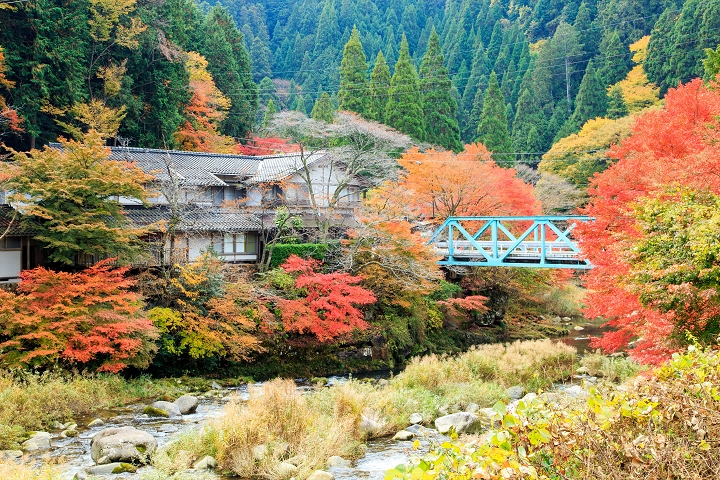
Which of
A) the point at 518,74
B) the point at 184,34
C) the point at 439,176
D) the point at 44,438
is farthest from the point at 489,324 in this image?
the point at 518,74

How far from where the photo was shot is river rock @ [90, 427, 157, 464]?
10.9 m

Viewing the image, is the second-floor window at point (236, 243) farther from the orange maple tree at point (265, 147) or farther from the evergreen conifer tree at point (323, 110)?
the evergreen conifer tree at point (323, 110)

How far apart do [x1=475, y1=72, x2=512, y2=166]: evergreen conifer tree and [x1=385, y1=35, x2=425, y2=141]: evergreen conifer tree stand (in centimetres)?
633

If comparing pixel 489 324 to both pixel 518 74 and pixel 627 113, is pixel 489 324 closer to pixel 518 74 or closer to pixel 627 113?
pixel 627 113

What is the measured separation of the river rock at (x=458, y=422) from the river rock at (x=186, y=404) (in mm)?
5494

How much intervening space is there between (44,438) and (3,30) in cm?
1960

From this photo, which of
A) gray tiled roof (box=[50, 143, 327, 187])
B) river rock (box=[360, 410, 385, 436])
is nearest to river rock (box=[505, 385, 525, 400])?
river rock (box=[360, 410, 385, 436])

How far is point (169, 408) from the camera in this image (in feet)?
47.3

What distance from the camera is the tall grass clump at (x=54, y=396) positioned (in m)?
12.8

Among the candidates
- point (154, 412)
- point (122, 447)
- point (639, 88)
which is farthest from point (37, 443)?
point (639, 88)

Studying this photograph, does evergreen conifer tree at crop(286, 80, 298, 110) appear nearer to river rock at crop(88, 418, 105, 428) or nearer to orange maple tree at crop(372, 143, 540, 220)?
orange maple tree at crop(372, 143, 540, 220)


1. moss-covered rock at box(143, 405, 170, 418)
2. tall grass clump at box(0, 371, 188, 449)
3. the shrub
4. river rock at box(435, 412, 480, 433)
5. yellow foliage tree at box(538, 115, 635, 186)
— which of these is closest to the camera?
river rock at box(435, 412, 480, 433)

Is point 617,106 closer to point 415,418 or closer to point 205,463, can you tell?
point 415,418

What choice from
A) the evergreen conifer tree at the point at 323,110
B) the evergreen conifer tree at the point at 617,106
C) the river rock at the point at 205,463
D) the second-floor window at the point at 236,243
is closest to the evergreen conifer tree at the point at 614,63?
the evergreen conifer tree at the point at 617,106
